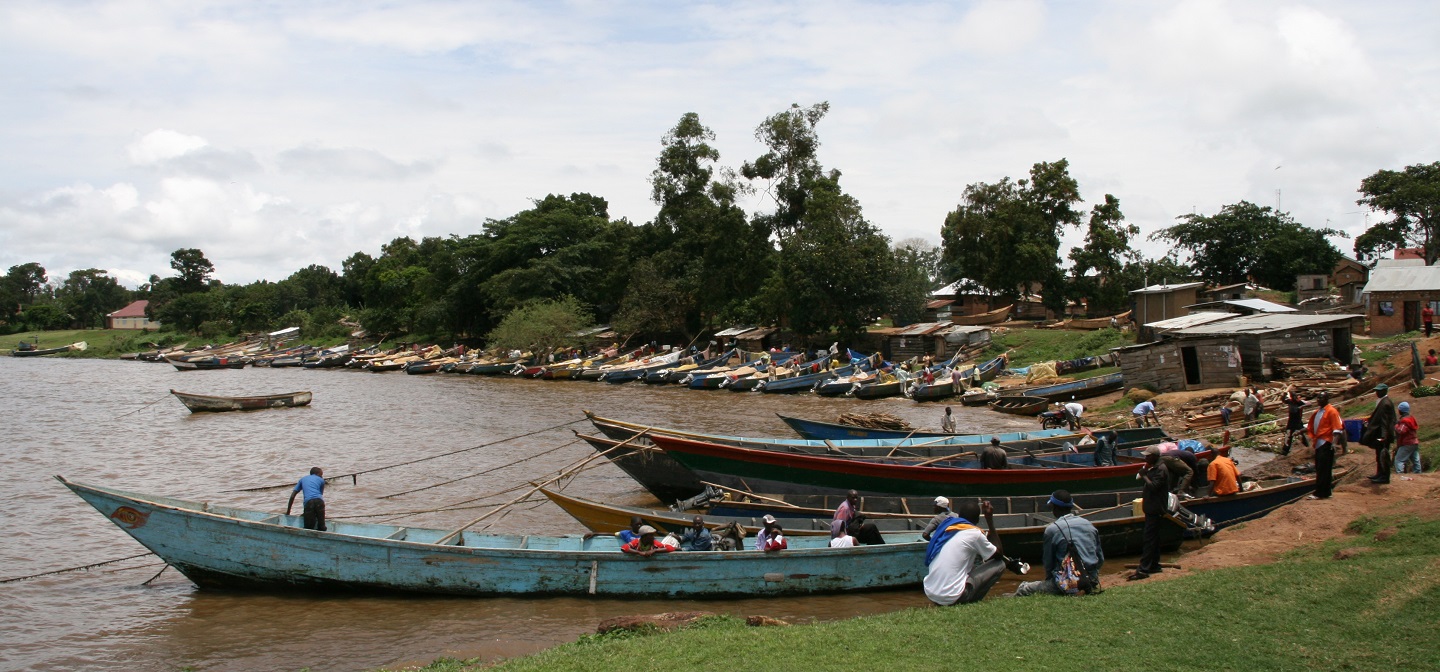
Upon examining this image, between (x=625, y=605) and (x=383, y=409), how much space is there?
96.8ft

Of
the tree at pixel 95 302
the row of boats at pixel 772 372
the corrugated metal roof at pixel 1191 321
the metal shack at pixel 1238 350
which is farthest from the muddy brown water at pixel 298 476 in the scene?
the tree at pixel 95 302

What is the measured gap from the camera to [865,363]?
41344 mm

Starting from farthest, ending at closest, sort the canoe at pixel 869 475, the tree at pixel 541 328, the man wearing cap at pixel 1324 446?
the tree at pixel 541 328, the canoe at pixel 869 475, the man wearing cap at pixel 1324 446

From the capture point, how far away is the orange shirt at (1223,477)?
1316 cm

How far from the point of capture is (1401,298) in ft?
106

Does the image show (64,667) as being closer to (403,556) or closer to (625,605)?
(403,556)

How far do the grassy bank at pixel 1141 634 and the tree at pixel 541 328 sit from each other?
4740cm

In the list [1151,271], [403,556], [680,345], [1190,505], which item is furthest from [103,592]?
[1151,271]

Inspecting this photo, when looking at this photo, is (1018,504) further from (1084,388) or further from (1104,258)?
(1104,258)

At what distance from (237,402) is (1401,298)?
1807 inches

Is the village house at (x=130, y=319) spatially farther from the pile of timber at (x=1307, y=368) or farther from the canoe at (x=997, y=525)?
the pile of timber at (x=1307, y=368)

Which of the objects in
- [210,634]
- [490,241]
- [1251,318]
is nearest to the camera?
[210,634]

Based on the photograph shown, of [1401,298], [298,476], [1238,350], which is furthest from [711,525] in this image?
[1401,298]

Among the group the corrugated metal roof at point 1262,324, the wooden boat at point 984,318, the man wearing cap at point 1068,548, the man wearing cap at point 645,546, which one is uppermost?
the wooden boat at point 984,318
